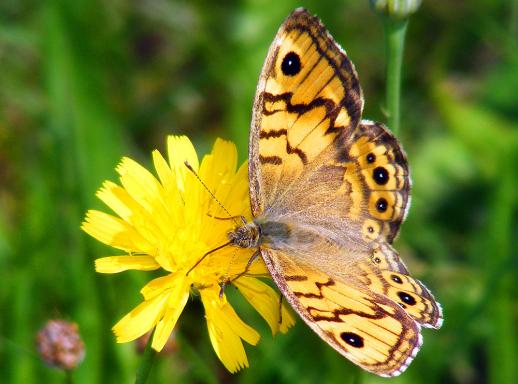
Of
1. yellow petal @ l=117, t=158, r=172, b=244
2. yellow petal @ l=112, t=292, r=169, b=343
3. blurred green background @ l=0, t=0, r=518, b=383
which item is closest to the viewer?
yellow petal @ l=112, t=292, r=169, b=343

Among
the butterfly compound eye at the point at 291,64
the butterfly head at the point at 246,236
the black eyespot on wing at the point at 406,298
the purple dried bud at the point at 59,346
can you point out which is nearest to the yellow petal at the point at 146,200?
the butterfly head at the point at 246,236

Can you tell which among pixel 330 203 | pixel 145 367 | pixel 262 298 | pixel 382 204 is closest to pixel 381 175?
pixel 382 204

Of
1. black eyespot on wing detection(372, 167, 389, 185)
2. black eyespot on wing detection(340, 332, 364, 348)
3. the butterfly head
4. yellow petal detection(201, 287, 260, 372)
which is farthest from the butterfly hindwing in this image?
black eyespot on wing detection(372, 167, 389, 185)

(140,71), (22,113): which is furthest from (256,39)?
(22,113)

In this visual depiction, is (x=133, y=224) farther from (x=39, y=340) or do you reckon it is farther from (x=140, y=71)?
(x=140, y=71)

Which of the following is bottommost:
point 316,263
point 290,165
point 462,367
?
point 462,367

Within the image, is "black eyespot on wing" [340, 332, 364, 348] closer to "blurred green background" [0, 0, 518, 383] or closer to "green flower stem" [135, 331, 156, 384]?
"blurred green background" [0, 0, 518, 383]
